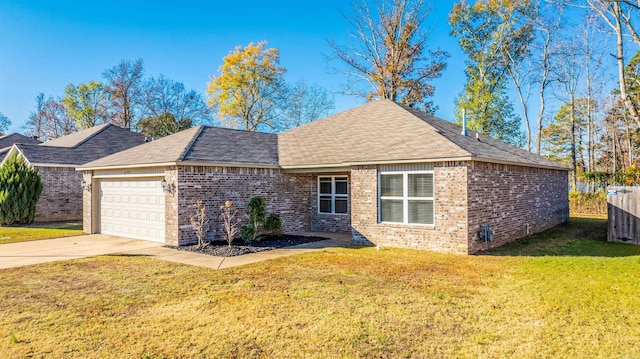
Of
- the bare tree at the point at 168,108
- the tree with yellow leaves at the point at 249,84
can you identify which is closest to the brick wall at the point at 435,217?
the tree with yellow leaves at the point at 249,84

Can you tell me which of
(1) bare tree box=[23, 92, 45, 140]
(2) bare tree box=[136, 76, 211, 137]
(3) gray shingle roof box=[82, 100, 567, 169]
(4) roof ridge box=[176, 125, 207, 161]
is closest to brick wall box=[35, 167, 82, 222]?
(3) gray shingle roof box=[82, 100, 567, 169]

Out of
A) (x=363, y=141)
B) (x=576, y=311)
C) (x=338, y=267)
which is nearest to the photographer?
(x=576, y=311)

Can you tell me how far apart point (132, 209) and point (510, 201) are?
12.5 metres

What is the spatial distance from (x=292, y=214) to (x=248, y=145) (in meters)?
3.22

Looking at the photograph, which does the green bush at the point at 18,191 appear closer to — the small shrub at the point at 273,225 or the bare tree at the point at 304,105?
the small shrub at the point at 273,225

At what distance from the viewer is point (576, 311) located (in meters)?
5.46

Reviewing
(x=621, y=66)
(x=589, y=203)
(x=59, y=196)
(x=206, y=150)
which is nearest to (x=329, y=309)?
(x=206, y=150)

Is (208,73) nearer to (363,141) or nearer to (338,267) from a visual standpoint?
(363,141)

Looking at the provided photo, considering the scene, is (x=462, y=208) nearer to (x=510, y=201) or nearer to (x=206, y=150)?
(x=510, y=201)

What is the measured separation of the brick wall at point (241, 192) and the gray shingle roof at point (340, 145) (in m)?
0.42

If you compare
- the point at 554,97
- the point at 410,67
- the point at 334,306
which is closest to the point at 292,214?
the point at 334,306

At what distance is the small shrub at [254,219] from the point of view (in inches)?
475

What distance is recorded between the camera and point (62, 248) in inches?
450

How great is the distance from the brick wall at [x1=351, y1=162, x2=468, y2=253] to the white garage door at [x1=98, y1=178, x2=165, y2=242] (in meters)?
6.20
